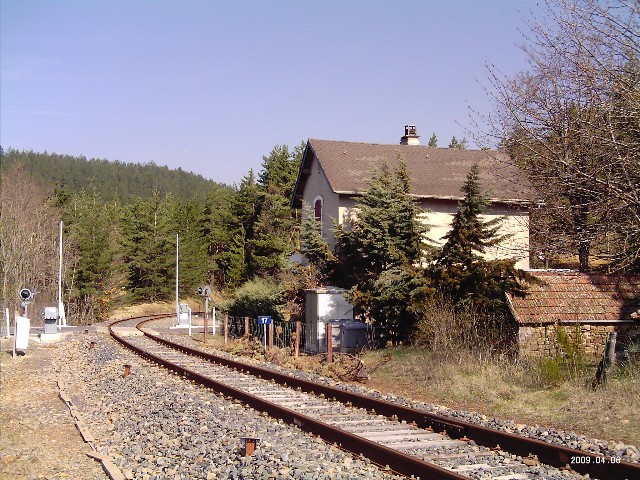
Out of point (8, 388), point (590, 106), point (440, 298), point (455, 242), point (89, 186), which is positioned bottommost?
point (8, 388)

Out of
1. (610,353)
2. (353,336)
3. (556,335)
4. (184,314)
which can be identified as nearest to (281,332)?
(353,336)

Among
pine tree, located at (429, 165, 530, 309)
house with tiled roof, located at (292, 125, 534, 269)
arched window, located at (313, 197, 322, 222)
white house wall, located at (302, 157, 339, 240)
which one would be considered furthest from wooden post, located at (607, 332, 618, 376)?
arched window, located at (313, 197, 322, 222)

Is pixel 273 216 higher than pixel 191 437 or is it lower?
higher

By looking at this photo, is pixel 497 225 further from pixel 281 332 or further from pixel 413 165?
pixel 281 332

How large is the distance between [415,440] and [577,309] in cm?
968

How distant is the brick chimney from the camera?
1613 inches

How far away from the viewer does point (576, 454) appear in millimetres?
7094

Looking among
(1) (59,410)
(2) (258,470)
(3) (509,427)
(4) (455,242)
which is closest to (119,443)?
(2) (258,470)

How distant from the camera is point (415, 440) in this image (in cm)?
865

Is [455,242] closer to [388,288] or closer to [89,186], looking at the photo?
[388,288]

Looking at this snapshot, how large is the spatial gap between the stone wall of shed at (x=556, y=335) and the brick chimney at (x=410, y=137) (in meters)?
25.2

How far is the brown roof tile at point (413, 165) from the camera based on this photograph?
30875mm

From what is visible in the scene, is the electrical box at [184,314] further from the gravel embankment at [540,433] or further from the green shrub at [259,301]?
the gravel embankment at [540,433]

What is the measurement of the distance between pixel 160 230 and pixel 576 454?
67.0 meters
